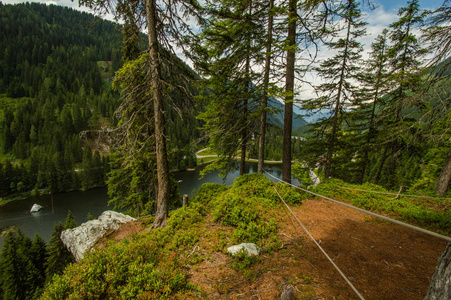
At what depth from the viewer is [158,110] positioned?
6203mm

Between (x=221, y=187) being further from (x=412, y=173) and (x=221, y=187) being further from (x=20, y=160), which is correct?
(x=20, y=160)

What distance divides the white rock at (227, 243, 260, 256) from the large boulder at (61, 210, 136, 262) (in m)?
6.56

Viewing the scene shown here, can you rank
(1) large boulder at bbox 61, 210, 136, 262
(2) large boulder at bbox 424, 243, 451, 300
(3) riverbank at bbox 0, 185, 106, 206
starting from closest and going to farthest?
1. (2) large boulder at bbox 424, 243, 451, 300
2. (1) large boulder at bbox 61, 210, 136, 262
3. (3) riverbank at bbox 0, 185, 106, 206

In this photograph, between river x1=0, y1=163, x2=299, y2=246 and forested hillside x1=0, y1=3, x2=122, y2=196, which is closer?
river x1=0, y1=163, x2=299, y2=246

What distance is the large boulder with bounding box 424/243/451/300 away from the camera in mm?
1643

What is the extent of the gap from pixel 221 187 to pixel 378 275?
6.19 metres

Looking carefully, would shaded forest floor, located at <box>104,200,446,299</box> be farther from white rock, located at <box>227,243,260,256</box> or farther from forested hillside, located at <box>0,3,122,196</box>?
forested hillside, located at <box>0,3,122,196</box>

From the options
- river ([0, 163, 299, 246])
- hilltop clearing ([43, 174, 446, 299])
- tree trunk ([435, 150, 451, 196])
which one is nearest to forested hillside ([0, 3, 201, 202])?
hilltop clearing ([43, 174, 446, 299])

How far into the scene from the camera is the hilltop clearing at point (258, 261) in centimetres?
305

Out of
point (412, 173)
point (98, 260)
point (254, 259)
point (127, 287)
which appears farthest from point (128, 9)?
point (412, 173)

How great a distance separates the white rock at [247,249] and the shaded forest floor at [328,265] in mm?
154

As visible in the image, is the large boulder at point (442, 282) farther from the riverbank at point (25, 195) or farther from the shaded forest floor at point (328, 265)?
the riverbank at point (25, 195)

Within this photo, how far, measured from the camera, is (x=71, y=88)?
106 m

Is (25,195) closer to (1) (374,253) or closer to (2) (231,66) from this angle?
(2) (231,66)
